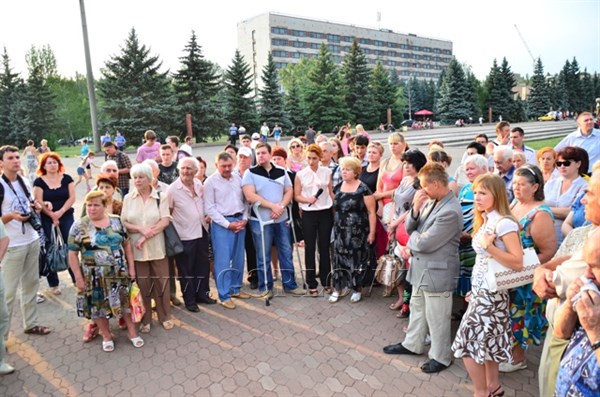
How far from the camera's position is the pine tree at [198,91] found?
102 ft

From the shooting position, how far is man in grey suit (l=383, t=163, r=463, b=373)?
11.3 feet

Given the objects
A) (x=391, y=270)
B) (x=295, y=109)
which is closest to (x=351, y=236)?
(x=391, y=270)

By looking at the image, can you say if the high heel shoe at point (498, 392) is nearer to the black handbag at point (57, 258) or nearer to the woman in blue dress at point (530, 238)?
the woman in blue dress at point (530, 238)

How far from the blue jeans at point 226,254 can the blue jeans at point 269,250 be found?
21 cm

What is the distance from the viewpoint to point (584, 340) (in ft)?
6.19

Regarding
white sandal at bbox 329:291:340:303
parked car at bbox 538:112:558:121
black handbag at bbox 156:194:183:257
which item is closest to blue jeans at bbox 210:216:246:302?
black handbag at bbox 156:194:183:257

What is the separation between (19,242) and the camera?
440cm

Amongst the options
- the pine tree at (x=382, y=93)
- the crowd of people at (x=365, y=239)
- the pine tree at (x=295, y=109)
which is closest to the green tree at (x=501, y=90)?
the pine tree at (x=382, y=93)

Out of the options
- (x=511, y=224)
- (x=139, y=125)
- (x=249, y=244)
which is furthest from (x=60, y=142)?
(x=511, y=224)

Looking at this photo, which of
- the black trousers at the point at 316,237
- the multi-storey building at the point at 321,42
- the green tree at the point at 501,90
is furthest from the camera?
the multi-storey building at the point at 321,42

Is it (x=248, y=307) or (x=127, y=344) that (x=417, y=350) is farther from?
(x=127, y=344)

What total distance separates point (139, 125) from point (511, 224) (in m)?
29.4

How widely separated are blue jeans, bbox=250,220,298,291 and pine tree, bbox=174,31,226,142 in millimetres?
27263

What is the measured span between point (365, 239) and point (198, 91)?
2894cm
